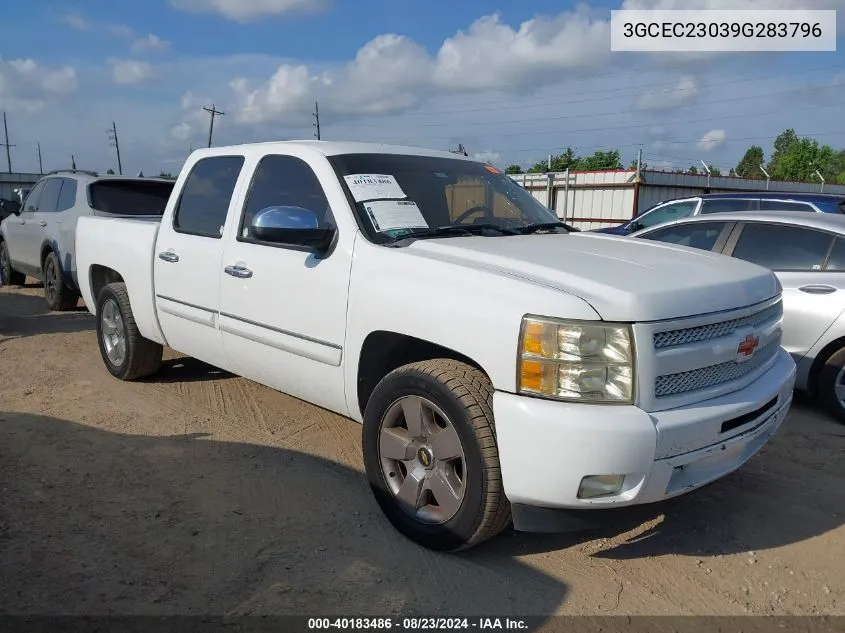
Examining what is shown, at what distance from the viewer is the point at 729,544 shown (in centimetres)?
330

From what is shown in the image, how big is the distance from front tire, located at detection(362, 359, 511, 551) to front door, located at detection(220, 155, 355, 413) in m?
0.45

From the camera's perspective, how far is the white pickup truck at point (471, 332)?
8.63ft

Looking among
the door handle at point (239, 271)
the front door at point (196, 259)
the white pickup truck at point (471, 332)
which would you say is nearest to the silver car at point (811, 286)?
the white pickup truck at point (471, 332)

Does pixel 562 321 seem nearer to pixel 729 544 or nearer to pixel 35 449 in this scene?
pixel 729 544

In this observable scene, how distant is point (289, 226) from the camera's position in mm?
3426

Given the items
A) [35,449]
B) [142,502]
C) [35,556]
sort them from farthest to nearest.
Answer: [35,449] < [142,502] < [35,556]

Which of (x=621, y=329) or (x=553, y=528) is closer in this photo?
(x=621, y=329)

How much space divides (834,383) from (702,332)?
2848mm

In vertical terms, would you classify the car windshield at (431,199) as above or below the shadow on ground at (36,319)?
above

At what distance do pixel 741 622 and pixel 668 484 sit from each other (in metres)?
0.63

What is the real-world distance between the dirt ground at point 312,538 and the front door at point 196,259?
25.2 inches

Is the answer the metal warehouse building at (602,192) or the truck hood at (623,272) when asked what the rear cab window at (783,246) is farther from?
the metal warehouse building at (602,192)

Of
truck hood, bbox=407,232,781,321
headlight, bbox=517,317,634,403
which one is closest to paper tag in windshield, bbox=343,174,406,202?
truck hood, bbox=407,232,781,321

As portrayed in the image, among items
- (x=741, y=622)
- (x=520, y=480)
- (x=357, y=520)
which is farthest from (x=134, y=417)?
(x=741, y=622)
